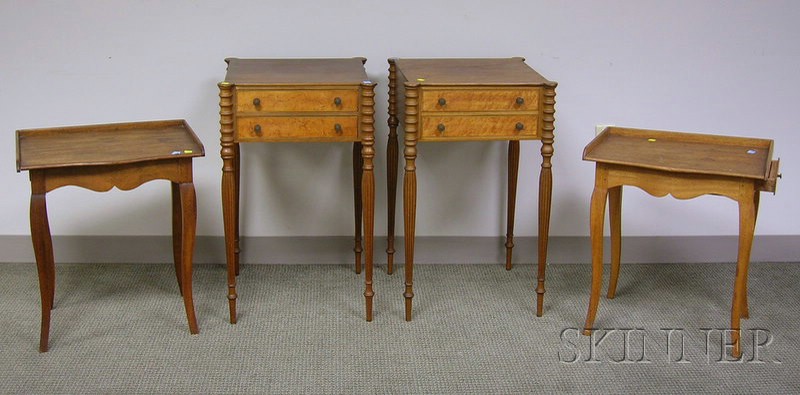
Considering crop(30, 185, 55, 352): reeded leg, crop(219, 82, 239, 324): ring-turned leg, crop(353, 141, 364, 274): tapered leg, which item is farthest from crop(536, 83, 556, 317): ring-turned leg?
crop(30, 185, 55, 352): reeded leg

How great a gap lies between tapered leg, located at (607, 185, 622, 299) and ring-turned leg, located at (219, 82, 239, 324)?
1.28 metres

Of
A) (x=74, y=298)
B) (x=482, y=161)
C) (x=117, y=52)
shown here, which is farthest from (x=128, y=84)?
(x=482, y=161)

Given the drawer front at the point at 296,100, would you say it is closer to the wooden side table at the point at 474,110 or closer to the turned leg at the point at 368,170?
the turned leg at the point at 368,170

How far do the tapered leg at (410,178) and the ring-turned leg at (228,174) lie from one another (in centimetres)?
54

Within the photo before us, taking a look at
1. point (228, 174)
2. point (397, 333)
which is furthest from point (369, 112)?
point (397, 333)

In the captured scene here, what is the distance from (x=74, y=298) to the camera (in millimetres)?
3521

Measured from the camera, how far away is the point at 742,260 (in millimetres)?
3062

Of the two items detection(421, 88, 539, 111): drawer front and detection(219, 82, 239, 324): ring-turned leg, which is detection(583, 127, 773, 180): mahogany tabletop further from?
detection(219, 82, 239, 324): ring-turned leg

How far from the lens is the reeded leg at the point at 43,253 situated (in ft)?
9.88

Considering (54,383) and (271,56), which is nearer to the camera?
(54,383)

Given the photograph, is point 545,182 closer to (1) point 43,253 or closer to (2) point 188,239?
(2) point 188,239

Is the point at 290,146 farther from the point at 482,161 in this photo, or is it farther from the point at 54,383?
the point at 54,383

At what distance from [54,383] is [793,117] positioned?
2.79 m

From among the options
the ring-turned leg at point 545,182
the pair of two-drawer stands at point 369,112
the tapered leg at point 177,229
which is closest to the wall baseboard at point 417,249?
the tapered leg at point 177,229
